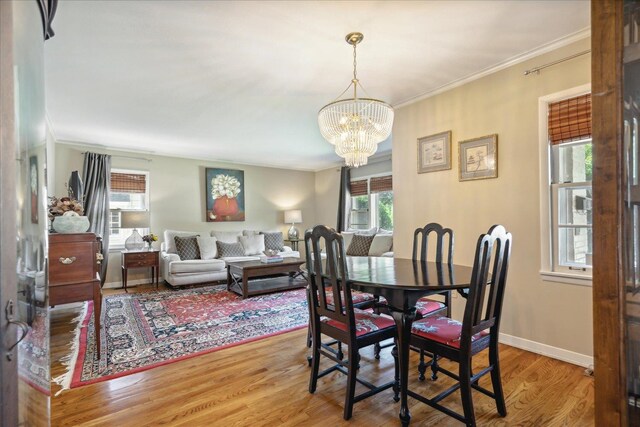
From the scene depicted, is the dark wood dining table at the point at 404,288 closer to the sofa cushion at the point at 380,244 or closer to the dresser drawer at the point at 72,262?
the dresser drawer at the point at 72,262

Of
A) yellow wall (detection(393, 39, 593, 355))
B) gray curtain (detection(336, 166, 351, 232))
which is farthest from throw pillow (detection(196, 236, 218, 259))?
yellow wall (detection(393, 39, 593, 355))

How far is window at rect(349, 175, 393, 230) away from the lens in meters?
6.04

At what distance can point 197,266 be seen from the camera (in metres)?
4.96

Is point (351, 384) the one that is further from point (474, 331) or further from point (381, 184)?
point (381, 184)

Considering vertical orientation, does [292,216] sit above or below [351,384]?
above

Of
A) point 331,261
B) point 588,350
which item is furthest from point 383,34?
point 588,350

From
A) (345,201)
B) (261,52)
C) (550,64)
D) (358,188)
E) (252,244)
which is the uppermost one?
(261,52)

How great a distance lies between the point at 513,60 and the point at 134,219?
5.43m

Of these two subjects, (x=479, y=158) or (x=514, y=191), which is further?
(x=479, y=158)

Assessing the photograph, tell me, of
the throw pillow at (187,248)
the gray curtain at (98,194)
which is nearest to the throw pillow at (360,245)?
the throw pillow at (187,248)

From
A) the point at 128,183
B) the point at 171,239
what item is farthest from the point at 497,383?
the point at 128,183

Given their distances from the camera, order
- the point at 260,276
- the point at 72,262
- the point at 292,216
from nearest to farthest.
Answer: the point at 72,262, the point at 260,276, the point at 292,216

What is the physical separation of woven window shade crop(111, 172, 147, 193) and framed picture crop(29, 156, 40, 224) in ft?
16.0

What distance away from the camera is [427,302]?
235cm
